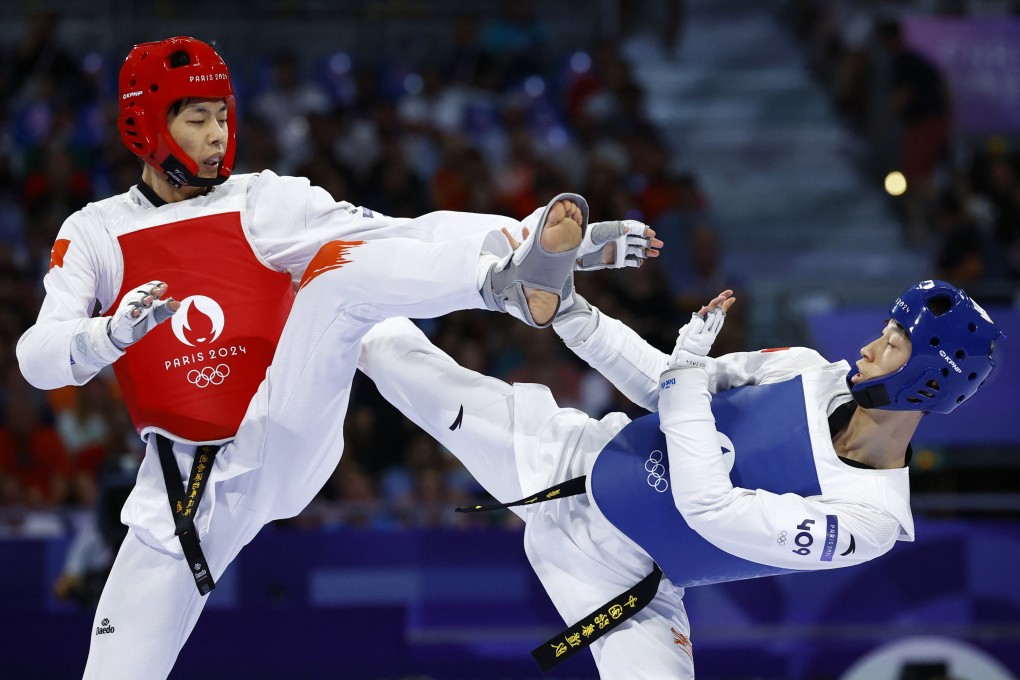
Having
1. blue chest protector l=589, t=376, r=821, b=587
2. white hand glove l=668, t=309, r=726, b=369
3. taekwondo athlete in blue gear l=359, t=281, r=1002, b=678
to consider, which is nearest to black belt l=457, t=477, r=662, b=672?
taekwondo athlete in blue gear l=359, t=281, r=1002, b=678

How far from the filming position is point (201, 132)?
5273 mm

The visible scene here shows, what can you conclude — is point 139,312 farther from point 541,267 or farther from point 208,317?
point 541,267

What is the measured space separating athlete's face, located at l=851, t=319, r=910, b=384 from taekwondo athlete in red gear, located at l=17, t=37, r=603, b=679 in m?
1.39

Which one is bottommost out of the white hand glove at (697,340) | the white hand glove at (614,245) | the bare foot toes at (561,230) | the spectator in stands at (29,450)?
the spectator in stands at (29,450)

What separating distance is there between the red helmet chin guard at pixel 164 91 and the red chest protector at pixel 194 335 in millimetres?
259

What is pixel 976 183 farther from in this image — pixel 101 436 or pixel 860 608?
pixel 101 436

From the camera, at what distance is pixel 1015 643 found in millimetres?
8320

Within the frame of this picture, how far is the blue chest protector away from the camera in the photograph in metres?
4.91

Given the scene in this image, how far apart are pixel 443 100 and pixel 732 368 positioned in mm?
8302

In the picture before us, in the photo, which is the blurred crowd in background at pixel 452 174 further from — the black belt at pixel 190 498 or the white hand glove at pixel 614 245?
the white hand glove at pixel 614 245

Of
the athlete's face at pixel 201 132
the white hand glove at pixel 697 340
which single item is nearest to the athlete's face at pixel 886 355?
the white hand glove at pixel 697 340

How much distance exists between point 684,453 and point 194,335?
2.07 metres

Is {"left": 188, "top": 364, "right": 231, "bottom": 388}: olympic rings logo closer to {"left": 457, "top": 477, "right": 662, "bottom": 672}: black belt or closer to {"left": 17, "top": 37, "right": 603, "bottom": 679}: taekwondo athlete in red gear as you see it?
{"left": 17, "top": 37, "right": 603, "bottom": 679}: taekwondo athlete in red gear

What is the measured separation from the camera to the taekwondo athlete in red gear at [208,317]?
501 cm
